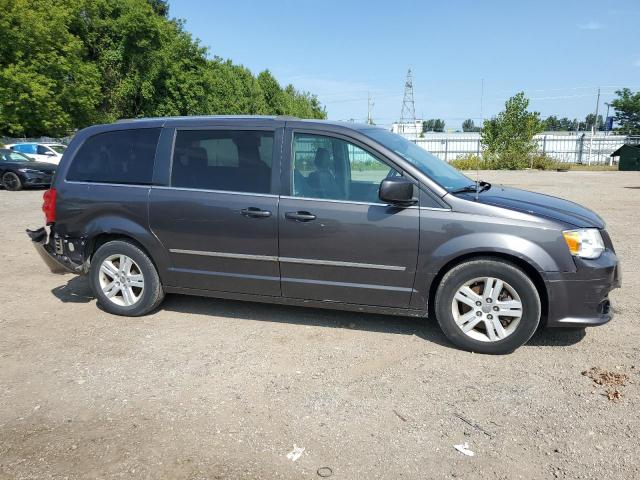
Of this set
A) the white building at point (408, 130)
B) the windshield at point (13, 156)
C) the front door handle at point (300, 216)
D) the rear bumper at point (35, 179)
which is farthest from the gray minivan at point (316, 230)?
the white building at point (408, 130)

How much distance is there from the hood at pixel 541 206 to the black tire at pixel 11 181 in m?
17.9

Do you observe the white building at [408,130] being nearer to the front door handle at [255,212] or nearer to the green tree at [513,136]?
the green tree at [513,136]

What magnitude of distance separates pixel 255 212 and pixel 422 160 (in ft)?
5.29

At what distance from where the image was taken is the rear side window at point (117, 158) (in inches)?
197

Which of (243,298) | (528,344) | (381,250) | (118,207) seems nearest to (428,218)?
(381,250)

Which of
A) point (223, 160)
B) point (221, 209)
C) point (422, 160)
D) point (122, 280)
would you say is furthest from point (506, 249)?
point (122, 280)

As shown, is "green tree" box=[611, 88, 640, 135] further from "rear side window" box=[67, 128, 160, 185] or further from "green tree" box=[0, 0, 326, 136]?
"rear side window" box=[67, 128, 160, 185]

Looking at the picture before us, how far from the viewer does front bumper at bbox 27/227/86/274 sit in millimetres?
5227

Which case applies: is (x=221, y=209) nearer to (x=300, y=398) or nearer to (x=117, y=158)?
(x=117, y=158)

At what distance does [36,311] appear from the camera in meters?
5.40

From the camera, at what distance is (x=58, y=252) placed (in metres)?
5.28

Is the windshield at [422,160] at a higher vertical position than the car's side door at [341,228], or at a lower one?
higher

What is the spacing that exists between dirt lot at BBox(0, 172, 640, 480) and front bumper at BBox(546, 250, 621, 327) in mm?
332

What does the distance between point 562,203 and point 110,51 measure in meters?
38.0
